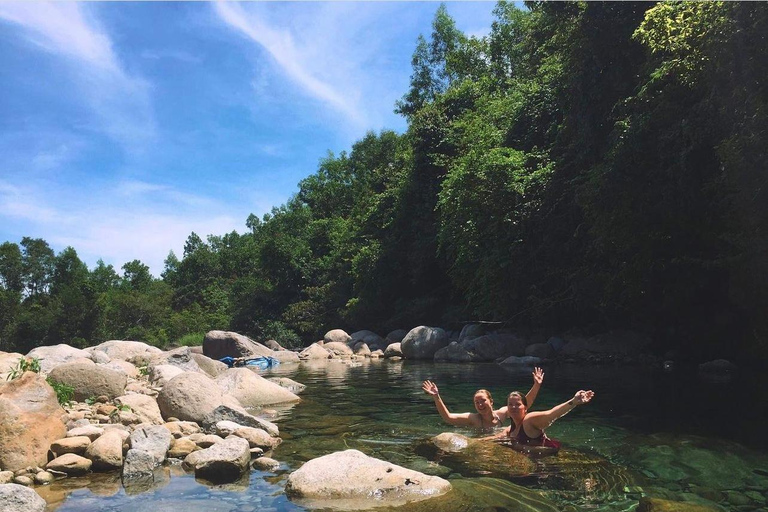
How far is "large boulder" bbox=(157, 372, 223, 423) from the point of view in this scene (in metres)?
8.51

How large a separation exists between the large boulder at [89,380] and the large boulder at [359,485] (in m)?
4.73

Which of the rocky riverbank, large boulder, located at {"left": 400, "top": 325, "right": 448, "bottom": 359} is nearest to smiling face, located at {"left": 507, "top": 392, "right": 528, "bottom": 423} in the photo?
the rocky riverbank

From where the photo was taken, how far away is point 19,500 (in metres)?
4.68

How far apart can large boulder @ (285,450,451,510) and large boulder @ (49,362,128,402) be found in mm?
4725

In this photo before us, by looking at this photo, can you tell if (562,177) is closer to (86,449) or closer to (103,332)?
(86,449)

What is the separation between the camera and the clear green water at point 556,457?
204 inches

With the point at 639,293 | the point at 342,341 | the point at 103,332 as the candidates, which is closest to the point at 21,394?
the point at 639,293

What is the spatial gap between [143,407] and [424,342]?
16191 millimetres

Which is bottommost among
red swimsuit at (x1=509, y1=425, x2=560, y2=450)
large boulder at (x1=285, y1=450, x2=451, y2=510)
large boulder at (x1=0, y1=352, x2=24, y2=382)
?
large boulder at (x1=285, y1=450, x2=451, y2=510)

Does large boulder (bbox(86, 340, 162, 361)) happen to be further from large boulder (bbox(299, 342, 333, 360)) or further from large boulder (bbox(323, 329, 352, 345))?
large boulder (bbox(323, 329, 352, 345))

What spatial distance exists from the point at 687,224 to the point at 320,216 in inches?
1502

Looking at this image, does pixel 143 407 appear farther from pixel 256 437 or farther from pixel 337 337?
pixel 337 337

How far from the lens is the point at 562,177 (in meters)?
18.8

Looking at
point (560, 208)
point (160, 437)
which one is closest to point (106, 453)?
point (160, 437)
